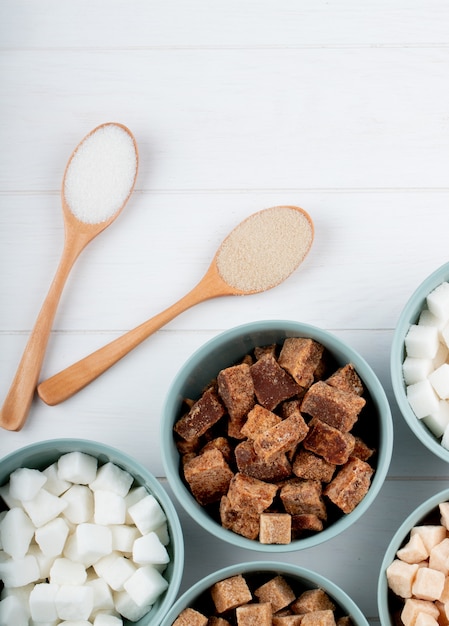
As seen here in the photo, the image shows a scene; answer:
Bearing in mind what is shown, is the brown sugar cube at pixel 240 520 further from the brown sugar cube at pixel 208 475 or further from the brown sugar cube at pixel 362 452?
the brown sugar cube at pixel 362 452

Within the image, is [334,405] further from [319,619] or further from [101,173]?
[101,173]

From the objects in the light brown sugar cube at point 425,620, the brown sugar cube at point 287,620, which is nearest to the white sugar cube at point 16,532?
the brown sugar cube at point 287,620

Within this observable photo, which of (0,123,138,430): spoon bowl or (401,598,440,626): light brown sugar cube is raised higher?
(0,123,138,430): spoon bowl

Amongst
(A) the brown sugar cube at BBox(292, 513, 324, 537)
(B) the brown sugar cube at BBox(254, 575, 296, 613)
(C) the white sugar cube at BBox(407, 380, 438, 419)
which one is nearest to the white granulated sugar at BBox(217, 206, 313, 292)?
(C) the white sugar cube at BBox(407, 380, 438, 419)

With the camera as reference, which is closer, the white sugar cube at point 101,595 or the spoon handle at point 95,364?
the white sugar cube at point 101,595

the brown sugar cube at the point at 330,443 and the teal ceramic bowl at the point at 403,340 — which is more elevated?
the teal ceramic bowl at the point at 403,340

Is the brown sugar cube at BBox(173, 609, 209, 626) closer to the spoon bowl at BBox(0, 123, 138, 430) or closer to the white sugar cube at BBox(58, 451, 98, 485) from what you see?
the white sugar cube at BBox(58, 451, 98, 485)
